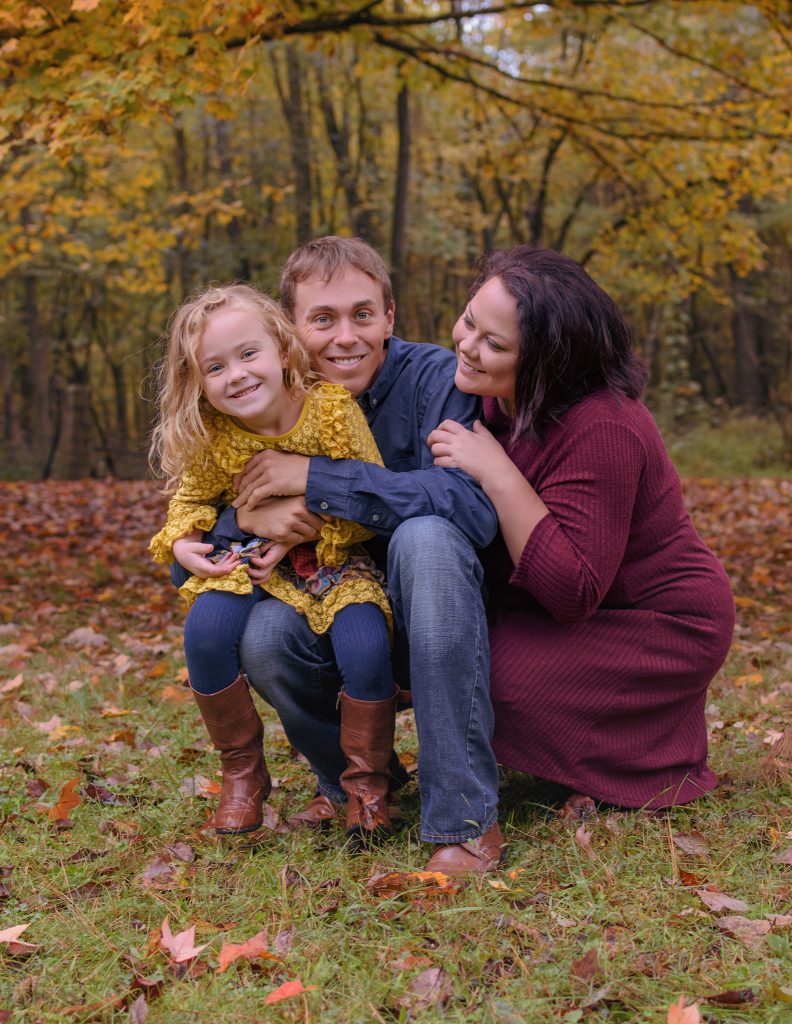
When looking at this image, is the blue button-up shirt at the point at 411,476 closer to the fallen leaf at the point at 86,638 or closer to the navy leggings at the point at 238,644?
the navy leggings at the point at 238,644

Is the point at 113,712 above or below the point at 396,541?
below

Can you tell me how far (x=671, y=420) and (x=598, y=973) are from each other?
16904 millimetres

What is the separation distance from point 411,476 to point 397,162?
9.63 meters

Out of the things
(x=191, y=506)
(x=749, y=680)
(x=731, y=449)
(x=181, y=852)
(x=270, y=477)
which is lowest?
(x=731, y=449)

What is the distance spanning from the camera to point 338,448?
104 inches

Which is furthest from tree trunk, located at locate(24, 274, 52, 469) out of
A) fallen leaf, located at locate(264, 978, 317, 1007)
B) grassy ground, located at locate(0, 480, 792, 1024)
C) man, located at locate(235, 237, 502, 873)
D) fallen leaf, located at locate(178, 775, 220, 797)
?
fallen leaf, located at locate(264, 978, 317, 1007)

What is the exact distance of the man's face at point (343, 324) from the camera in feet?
9.06

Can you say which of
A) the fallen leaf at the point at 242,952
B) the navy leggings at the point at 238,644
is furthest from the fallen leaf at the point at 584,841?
the fallen leaf at the point at 242,952

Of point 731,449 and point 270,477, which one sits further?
point 731,449

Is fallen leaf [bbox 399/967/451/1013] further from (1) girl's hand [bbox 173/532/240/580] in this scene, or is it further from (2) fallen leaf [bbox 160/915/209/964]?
(1) girl's hand [bbox 173/532/240/580]

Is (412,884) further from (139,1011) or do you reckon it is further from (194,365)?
(194,365)

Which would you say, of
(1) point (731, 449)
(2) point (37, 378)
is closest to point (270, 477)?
(1) point (731, 449)

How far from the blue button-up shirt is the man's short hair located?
25cm

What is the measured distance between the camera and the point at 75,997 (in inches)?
77.2
